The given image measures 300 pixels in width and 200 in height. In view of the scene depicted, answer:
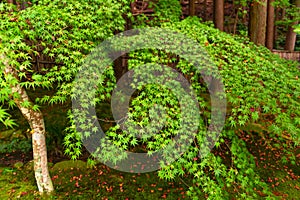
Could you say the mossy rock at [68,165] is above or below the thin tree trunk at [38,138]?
below

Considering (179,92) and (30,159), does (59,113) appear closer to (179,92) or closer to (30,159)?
(30,159)

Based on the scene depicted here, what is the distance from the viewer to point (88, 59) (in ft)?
12.9

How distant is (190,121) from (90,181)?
2726 millimetres

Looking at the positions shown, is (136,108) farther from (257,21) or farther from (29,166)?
(257,21)

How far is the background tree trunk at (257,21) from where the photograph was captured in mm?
6895

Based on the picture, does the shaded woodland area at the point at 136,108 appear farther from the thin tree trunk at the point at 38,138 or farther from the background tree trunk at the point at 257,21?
the background tree trunk at the point at 257,21

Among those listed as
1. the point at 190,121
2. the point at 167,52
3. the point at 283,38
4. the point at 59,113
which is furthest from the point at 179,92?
the point at 283,38

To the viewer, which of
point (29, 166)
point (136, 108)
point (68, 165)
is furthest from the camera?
point (68, 165)

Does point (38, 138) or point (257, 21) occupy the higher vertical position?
point (257, 21)

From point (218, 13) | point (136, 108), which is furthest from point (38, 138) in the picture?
point (218, 13)

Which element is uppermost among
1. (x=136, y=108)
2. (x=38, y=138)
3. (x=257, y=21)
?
(x=257, y=21)

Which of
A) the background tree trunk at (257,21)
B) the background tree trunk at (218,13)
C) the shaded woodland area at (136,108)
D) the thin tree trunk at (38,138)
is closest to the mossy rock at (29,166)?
the shaded woodland area at (136,108)

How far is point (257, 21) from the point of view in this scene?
277 inches

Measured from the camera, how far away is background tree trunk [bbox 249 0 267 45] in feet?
22.6
